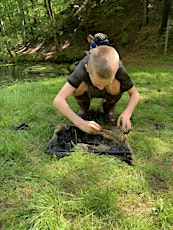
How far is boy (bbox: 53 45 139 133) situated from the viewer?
1.51 metres

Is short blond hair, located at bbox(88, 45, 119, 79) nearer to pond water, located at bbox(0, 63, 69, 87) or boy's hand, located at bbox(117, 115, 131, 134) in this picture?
boy's hand, located at bbox(117, 115, 131, 134)

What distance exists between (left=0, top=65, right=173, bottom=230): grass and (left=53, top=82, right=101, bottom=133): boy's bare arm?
188 mm

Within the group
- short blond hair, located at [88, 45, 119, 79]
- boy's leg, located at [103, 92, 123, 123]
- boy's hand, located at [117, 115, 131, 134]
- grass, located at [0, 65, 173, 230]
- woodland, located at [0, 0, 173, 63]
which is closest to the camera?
grass, located at [0, 65, 173, 230]

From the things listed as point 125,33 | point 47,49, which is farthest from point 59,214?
point 47,49

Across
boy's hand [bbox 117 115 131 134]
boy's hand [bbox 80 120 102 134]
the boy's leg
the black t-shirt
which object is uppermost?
the black t-shirt

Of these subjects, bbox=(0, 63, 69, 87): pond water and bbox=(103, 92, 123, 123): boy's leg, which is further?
bbox=(0, 63, 69, 87): pond water

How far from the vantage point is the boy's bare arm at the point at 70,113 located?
1.61m

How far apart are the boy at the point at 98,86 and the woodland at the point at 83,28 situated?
6.08 metres

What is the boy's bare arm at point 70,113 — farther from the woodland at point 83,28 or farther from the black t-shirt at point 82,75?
the woodland at point 83,28

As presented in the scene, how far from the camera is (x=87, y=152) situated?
1655mm

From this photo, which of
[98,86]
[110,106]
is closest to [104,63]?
[98,86]

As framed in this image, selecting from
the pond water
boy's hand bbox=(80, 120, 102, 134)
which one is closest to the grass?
boy's hand bbox=(80, 120, 102, 134)

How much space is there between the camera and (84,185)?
138 cm

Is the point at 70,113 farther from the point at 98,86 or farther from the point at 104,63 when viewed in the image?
the point at 104,63
